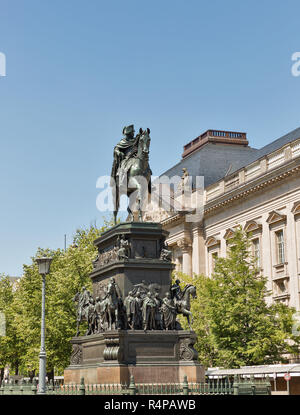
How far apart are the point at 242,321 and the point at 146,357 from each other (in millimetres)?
23338

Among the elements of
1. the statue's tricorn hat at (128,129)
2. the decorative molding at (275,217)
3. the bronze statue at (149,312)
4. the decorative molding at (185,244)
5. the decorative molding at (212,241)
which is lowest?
the bronze statue at (149,312)

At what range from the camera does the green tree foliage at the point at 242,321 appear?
43750 mm

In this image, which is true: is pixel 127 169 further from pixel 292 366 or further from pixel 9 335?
pixel 9 335

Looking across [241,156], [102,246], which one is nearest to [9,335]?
[241,156]

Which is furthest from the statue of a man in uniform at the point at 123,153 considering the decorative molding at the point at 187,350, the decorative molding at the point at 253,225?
the decorative molding at the point at 253,225

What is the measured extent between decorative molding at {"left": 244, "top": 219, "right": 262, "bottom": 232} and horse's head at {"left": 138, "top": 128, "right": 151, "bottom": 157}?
119 feet

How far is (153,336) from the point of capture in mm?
22484

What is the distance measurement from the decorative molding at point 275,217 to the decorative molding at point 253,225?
1547mm

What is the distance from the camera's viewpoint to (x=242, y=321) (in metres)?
44.7

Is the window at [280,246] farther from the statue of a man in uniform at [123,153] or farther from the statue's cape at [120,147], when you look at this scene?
the statue's cape at [120,147]

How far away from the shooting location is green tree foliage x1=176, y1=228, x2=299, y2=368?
43750 millimetres
